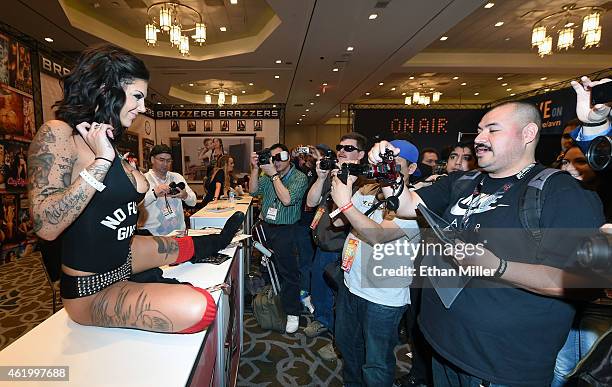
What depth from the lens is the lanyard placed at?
124 cm

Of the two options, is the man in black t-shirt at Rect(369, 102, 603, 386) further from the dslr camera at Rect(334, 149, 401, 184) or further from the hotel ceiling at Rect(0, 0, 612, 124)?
the hotel ceiling at Rect(0, 0, 612, 124)

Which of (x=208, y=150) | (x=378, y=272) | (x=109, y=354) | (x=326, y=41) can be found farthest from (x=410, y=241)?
(x=208, y=150)

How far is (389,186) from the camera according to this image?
62.4 inches

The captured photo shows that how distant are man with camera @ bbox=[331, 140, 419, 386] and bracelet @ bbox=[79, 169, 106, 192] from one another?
1.07m

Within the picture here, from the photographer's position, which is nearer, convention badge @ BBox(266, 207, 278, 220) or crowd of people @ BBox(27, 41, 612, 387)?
crowd of people @ BBox(27, 41, 612, 387)

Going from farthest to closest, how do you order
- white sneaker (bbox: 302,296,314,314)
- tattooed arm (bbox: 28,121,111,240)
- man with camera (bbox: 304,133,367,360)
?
1. white sneaker (bbox: 302,296,314,314)
2. man with camera (bbox: 304,133,367,360)
3. tattooed arm (bbox: 28,121,111,240)

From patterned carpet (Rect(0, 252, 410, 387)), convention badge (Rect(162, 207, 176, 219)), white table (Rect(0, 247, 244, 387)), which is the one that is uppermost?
convention badge (Rect(162, 207, 176, 219))

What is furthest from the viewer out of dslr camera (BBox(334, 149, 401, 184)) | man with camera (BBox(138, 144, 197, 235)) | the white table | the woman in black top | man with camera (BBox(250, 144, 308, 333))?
the woman in black top

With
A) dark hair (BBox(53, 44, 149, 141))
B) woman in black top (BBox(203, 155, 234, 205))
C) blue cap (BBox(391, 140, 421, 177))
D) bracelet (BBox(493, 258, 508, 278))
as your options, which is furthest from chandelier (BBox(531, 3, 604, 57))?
dark hair (BBox(53, 44, 149, 141))

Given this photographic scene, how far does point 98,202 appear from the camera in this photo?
3.63 ft

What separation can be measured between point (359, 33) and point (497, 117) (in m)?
5.35

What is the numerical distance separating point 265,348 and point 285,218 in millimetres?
1270

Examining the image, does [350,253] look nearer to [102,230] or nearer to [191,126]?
[102,230]

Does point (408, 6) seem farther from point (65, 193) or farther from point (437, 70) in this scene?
point (65, 193)
